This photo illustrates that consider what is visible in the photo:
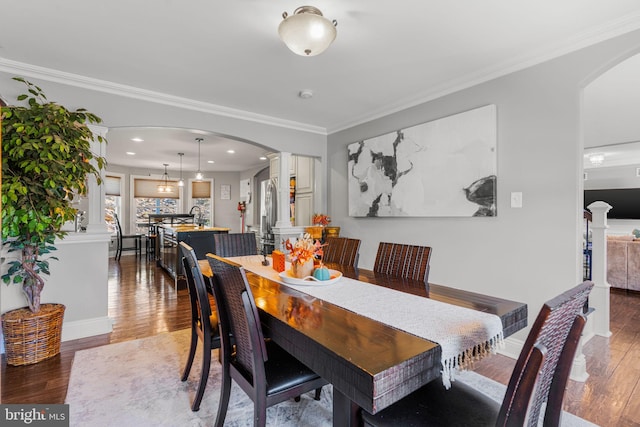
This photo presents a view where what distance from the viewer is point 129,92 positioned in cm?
311

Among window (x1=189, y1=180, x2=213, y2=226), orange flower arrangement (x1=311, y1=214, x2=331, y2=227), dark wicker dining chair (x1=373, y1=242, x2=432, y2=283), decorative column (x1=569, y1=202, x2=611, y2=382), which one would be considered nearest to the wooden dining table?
dark wicker dining chair (x1=373, y1=242, x2=432, y2=283)

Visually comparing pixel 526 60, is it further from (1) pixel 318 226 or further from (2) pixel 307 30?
(1) pixel 318 226

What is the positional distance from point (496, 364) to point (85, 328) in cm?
359

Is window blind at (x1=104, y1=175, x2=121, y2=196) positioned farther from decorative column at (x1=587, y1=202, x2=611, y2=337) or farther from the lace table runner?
decorative column at (x1=587, y1=202, x2=611, y2=337)

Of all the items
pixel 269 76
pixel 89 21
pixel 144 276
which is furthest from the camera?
pixel 144 276

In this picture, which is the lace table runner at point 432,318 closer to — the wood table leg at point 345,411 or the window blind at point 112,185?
the wood table leg at point 345,411

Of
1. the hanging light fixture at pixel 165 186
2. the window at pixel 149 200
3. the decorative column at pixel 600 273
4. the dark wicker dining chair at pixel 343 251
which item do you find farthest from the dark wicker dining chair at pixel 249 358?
the window at pixel 149 200

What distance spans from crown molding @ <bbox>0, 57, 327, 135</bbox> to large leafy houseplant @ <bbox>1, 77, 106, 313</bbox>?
401 mm

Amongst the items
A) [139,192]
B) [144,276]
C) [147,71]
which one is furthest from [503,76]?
[139,192]

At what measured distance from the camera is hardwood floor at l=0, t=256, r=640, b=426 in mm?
1929

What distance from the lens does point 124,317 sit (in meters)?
3.43

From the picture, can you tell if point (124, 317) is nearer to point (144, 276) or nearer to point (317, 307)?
point (144, 276)

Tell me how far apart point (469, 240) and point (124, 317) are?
12.0 feet

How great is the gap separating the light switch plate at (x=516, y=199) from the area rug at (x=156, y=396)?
4.43 ft
